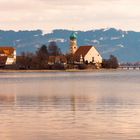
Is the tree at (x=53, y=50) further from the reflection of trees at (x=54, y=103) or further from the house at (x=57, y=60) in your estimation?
the reflection of trees at (x=54, y=103)

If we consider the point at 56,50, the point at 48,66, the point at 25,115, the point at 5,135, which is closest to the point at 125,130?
the point at 5,135

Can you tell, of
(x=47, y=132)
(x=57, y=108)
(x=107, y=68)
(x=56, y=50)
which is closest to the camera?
(x=47, y=132)

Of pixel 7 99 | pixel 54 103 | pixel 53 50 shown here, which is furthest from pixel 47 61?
pixel 54 103

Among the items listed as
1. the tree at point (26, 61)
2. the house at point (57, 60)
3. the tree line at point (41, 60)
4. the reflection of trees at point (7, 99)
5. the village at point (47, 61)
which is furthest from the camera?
the house at point (57, 60)

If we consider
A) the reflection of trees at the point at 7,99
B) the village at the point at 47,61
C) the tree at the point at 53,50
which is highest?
the tree at the point at 53,50

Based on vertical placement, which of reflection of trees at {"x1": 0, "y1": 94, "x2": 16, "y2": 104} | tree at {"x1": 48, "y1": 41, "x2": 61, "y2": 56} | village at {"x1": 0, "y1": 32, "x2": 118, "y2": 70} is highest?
tree at {"x1": 48, "y1": 41, "x2": 61, "y2": 56}

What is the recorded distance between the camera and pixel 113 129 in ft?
68.2

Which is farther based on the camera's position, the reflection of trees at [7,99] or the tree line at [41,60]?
the tree line at [41,60]

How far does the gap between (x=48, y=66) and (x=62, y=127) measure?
146463 mm

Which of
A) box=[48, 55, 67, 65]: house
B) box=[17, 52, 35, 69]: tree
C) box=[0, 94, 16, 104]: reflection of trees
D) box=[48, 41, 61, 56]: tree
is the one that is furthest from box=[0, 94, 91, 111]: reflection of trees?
box=[48, 41, 61, 56]: tree

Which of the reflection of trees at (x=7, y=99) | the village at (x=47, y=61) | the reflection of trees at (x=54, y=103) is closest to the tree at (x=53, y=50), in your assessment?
the village at (x=47, y=61)

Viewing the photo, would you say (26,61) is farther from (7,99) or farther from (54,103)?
(54,103)

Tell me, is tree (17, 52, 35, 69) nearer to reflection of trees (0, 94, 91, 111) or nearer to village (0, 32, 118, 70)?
village (0, 32, 118, 70)

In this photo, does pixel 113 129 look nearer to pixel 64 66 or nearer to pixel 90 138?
pixel 90 138
